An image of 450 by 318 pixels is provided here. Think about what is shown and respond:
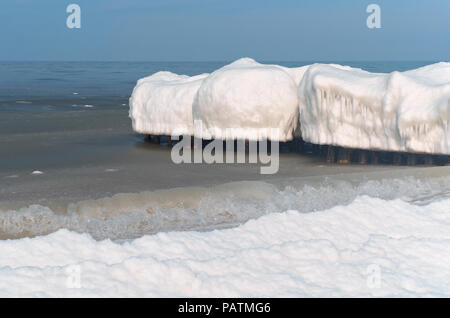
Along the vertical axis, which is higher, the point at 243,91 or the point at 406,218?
the point at 243,91

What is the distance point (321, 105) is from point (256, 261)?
693cm

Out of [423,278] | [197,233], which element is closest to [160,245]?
[197,233]

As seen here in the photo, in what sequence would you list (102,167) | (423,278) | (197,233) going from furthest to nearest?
(102,167) < (197,233) < (423,278)

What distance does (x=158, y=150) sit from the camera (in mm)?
15766

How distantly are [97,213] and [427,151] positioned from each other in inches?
253

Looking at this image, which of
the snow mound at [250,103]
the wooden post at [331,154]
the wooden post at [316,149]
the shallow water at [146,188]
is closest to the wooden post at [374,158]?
the shallow water at [146,188]

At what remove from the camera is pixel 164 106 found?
15.5m

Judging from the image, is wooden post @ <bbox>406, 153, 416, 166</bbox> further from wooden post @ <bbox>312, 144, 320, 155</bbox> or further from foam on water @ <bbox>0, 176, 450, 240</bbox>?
wooden post @ <bbox>312, 144, 320, 155</bbox>

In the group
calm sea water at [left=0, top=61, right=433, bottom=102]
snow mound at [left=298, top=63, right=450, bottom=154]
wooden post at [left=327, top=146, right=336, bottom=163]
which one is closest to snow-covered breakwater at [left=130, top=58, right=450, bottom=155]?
snow mound at [left=298, top=63, right=450, bottom=154]

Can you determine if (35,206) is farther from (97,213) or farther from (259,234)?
(259,234)

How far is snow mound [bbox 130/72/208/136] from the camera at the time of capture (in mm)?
15148

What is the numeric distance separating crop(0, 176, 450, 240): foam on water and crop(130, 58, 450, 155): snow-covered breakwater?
1330mm

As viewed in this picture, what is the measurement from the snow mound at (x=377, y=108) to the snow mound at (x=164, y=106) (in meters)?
2.91

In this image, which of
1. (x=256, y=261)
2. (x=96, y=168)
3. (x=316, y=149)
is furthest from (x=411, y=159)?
(x=256, y=261)
